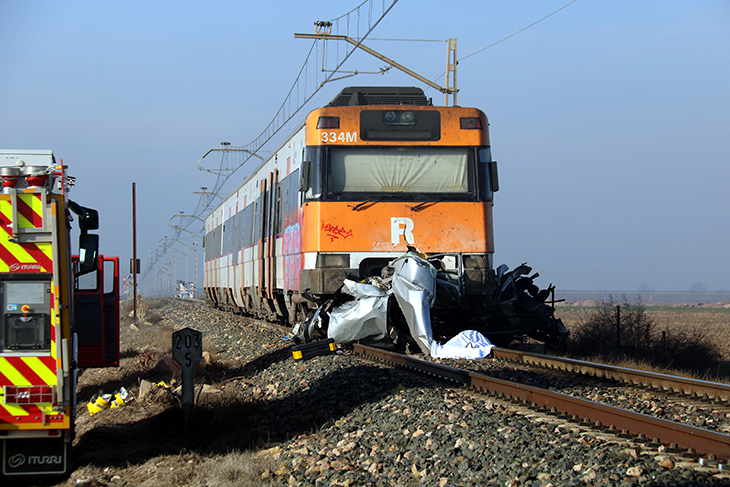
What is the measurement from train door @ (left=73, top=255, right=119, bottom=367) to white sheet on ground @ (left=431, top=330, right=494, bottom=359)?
435 centimetres

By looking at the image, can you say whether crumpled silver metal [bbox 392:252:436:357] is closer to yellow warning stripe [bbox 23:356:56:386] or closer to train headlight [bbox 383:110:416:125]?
train headlight [bbox 383:110:416:125]

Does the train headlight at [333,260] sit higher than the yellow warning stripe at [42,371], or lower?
higher

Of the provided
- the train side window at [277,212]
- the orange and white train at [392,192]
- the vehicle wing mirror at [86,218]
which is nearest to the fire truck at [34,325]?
the vehicle wing mirror at [86,218]

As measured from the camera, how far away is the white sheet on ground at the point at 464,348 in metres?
10.5

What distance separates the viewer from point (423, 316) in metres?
10.5

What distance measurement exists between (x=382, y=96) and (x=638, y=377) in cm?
704

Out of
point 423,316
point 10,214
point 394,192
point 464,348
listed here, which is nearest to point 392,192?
point 394,192

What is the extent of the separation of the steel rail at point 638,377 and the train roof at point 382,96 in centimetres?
489

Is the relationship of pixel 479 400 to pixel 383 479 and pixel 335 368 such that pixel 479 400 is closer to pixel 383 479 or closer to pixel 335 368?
pixel 383 479

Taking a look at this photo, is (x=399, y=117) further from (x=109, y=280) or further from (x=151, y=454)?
(x=151, y=454)

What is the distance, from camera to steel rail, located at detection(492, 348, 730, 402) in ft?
23.2

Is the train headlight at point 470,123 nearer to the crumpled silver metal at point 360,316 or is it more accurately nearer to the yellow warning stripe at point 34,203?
the crumpled silver metal at point 360,316

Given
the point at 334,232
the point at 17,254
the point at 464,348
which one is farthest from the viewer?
the point at 334,232

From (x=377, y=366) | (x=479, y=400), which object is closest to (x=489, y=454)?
(x=479, y=400)
